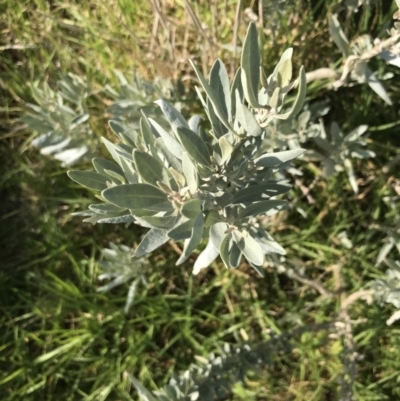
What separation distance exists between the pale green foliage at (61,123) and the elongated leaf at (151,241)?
865 mm

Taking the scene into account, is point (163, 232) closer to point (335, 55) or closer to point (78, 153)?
point (78, 153)

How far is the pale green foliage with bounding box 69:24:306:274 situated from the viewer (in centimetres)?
79

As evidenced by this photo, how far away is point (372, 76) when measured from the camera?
1400 millimetres

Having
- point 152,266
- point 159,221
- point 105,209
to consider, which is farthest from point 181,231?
point 152,266

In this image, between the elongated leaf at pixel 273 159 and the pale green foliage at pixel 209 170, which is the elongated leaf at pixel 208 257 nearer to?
the pale green foliage at pixel 209 170

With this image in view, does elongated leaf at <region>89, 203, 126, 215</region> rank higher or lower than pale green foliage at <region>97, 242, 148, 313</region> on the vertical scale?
higher

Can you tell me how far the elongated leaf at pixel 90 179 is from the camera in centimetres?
92

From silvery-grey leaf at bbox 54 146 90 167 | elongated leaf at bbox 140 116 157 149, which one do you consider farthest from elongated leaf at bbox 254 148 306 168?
silvery-grey leaf at bbox 54 146 90 167

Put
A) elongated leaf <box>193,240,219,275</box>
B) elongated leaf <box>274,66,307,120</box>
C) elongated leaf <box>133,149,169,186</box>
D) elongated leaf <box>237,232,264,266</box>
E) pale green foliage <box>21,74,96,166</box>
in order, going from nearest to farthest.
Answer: elongated leaf <box>274,66,307,120</box> < elongated leaf <box>133,149,169,186</box> < elongated leaf <box>237,232,264,266</box> < elongated leaf <box>193,240,219,275</box> < pale green foliage <box>21,74,96,166</box>

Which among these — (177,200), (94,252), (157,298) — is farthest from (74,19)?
(177,200)

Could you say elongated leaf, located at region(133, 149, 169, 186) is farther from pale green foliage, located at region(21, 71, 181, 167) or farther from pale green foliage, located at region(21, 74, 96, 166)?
pale green foliage, located at region(21, 74, 96, 166)

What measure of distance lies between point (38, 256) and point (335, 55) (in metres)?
1.51

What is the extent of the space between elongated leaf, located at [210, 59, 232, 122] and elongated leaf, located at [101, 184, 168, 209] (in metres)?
0.19

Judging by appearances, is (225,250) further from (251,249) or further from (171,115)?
(171,115)
